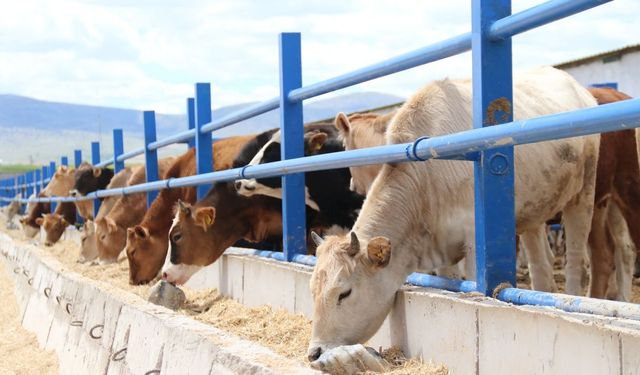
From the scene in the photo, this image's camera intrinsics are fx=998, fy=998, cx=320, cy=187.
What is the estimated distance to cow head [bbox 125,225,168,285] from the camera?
1048 cm

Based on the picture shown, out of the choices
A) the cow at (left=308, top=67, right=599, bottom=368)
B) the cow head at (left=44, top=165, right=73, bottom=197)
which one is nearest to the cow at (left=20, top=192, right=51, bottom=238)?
the cow head at (left=44, top=165, right=73, bottom=197)

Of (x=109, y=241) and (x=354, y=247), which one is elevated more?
(x=354, y=247)

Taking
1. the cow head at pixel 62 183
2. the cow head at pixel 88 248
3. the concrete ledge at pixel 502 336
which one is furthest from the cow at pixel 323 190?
the cow head at pixel 62 183

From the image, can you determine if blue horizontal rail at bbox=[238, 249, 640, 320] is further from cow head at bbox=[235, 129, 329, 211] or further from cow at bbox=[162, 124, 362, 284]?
cow head at bbox=[235, 129, 329, 211]

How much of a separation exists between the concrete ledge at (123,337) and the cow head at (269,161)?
175 centimetres

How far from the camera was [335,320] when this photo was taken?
4.74 meters

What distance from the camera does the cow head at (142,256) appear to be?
34.4 feet

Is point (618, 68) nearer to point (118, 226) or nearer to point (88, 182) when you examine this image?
point (118, 226)

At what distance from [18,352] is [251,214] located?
8.31 feet

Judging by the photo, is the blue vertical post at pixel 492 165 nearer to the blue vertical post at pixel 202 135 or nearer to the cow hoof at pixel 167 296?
the cow hoof at pixel 167 296

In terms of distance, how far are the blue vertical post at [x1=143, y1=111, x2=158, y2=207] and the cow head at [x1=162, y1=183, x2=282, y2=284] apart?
3.04 metres

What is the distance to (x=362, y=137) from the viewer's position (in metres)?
8.29

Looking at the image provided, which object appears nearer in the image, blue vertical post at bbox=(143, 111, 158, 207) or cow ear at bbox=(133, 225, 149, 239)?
cow ear at bbox=(133, 225, 149, 239)

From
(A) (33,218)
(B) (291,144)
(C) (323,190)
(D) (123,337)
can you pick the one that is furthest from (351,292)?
(A) (33,218)
